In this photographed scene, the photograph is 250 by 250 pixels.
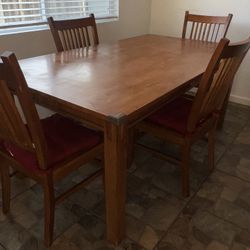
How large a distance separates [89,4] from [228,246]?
230 cm

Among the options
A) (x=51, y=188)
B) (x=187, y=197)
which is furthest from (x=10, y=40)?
(x=187, y=197)

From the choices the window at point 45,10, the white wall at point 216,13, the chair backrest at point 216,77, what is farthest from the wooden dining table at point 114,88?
the white wall at point 216,13

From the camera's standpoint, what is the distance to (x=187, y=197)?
1687 millimetres

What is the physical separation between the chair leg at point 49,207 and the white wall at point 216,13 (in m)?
2.45

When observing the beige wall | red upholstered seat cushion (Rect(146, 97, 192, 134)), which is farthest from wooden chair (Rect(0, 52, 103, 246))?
the beige wall

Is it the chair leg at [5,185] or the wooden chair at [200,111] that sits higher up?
the wooden chair at [200,111]

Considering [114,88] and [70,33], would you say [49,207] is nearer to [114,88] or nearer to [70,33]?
[114,88]

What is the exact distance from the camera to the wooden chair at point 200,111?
1281 millimetres

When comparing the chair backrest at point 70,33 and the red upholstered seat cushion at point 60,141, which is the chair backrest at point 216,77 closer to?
the red upholstered seat cushion at point 60,141

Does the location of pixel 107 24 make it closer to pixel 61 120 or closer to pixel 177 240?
pixel 61 120

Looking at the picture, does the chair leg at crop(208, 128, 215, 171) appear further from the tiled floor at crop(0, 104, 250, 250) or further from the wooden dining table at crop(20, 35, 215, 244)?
the wooden dining table at crop(20, 35, 215, 244)

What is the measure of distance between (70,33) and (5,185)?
123 centimetres

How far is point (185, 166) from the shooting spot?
161 centimetres

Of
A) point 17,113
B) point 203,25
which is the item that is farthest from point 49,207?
point 203,25
